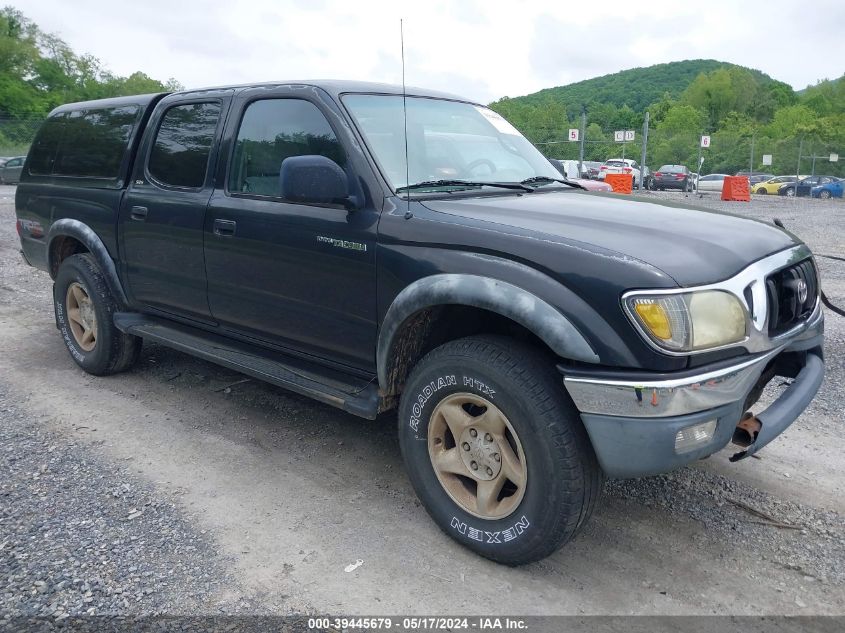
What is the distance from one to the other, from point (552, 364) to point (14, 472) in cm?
285

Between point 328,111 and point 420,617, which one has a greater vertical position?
point 328,111

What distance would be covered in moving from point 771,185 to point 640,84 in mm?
84353

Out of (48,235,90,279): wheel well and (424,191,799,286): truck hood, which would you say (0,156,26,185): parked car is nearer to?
(48,235,90,279): wheel well

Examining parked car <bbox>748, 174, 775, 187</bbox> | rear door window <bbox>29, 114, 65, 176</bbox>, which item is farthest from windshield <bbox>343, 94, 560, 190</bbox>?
parked car <bbox>748, 174, 775, 187</bbox>

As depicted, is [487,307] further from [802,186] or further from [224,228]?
[802,186]

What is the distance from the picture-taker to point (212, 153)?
13.3ft

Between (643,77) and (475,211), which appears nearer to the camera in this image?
(475,211)

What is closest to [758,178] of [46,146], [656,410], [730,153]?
[730,153]

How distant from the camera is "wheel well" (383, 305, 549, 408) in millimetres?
3078

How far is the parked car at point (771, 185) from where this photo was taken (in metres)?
33.2

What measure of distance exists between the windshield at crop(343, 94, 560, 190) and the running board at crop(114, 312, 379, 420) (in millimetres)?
1010

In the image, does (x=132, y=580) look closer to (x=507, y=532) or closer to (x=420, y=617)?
(x=420, y=617)

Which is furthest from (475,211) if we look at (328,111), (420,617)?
(420,617)

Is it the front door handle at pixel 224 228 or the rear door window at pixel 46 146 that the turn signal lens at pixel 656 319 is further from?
the rear door window at pixel 46 146
